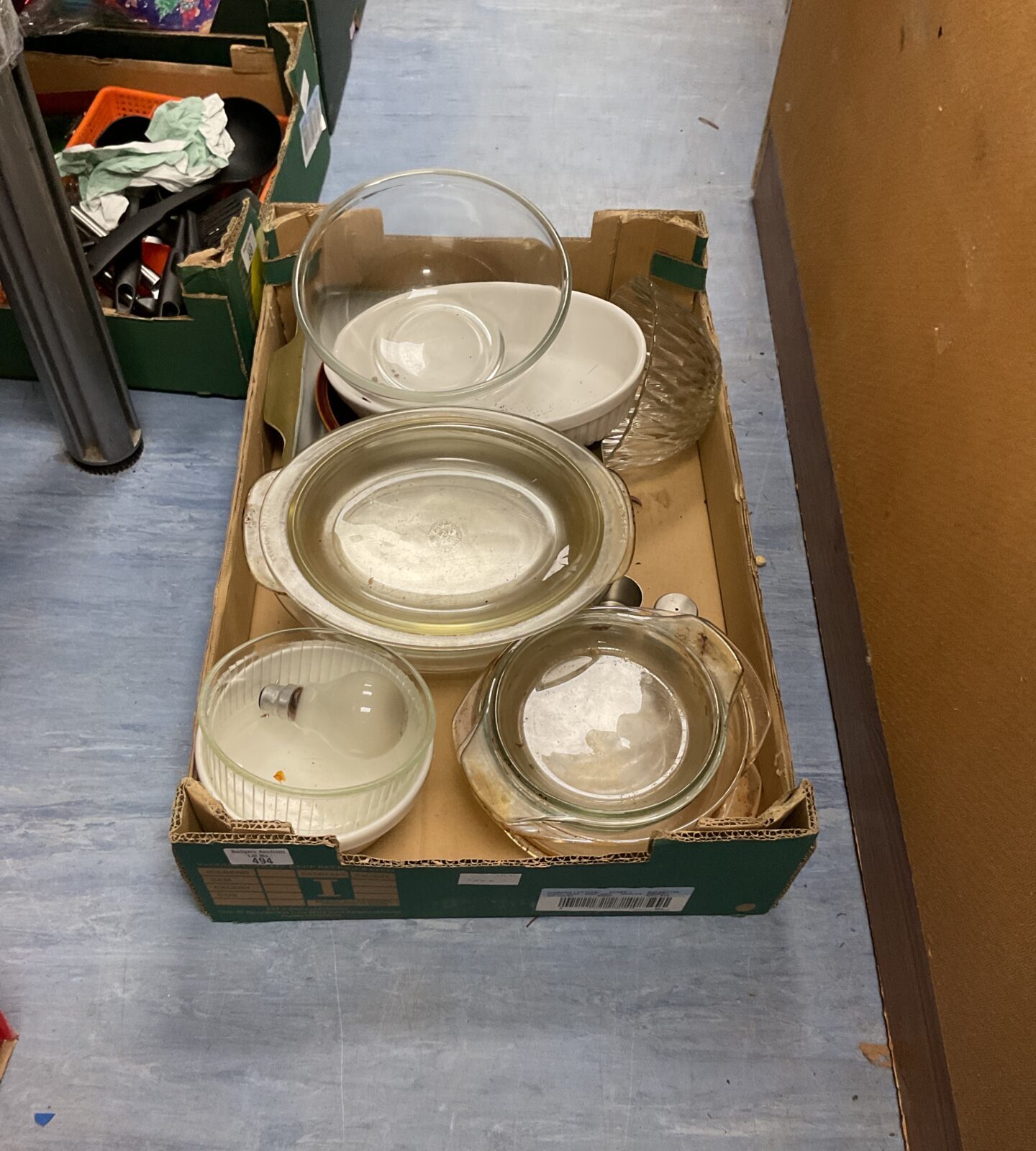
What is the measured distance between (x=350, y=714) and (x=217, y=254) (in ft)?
1.55

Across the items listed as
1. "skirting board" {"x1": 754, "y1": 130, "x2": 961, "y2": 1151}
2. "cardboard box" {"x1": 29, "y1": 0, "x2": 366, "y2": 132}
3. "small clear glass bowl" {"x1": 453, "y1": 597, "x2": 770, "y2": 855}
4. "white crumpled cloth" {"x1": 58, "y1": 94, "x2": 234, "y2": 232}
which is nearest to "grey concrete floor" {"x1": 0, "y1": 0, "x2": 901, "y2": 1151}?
"skirting board" {"x1": 754, "y1": 130, "x2": 961, "y2": 1151}

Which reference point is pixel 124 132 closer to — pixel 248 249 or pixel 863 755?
pixel 248 249

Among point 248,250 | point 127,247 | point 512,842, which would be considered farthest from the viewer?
point 127,247

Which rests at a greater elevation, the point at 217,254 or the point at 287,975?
the point at 217,254

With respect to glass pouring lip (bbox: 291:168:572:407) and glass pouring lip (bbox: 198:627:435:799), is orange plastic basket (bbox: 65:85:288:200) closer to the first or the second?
glass pouring lip (bbox: 291:168:572:407)

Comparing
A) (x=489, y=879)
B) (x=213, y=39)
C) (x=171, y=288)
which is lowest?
(x=489, y=879)

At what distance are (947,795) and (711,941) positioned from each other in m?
0.21

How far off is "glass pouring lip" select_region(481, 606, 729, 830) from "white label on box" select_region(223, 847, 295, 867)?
173mm

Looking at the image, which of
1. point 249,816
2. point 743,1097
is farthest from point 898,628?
point 249,816

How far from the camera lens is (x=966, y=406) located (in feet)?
2.49

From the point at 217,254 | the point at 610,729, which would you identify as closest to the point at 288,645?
the point at 610,729

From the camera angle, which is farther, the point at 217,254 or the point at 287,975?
the point at 217,254

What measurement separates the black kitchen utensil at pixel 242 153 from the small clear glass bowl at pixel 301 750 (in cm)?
59

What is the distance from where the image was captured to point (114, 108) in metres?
1.25
